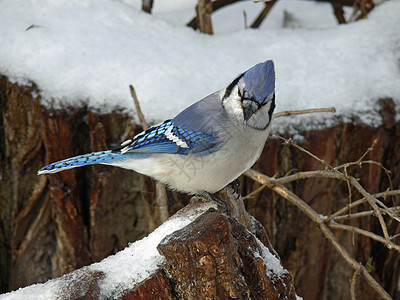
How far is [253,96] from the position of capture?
218 cm

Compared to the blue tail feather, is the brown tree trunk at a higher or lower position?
higher

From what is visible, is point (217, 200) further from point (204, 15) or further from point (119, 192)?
point (204, 15)

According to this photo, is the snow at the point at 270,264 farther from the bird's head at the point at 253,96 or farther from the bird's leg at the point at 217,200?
the bird's head at the point at 253,96

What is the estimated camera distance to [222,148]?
2324 millimetres

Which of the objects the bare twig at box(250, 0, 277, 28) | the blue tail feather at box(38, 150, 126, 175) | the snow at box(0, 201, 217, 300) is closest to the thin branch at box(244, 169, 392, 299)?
the blue tail feather at box(38, 150, 126, 175)

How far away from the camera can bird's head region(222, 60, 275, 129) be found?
83.7 inches

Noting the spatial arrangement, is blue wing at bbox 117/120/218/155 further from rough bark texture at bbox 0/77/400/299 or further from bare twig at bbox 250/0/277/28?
bare twig at bbox 250/0/277/28

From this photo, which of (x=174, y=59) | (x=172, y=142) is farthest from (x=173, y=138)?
(x=174, y=59)

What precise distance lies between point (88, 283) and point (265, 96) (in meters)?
0.99

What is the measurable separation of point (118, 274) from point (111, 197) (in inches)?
53.0

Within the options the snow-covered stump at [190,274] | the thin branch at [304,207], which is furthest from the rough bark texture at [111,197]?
the snow-covered stump at [190,274]

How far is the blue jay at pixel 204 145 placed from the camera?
232 centimetres

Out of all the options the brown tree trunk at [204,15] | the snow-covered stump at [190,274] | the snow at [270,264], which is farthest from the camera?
the brown tree trunk at [204,15]

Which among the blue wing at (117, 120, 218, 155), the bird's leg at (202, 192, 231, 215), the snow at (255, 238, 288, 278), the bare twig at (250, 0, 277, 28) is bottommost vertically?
the bird's leg at (202, 192, 231, 215)
